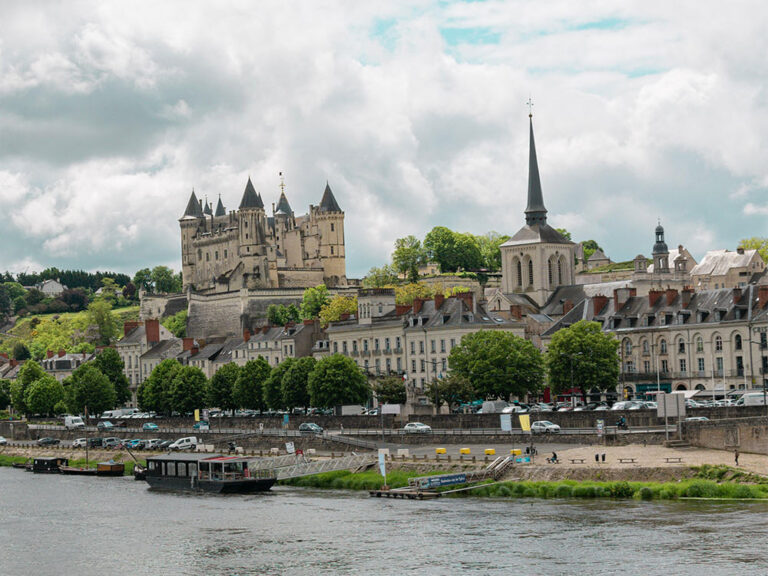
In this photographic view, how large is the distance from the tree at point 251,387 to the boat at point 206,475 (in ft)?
90.6

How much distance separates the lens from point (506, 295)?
461 ft

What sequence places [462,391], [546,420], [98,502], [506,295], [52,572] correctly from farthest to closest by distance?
[506,295]
[462,391]
[546,420]
[98,502]
[52,572]

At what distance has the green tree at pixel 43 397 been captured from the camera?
127312 mm

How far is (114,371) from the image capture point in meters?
131

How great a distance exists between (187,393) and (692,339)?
40957mm

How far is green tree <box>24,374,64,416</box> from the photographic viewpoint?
12731cm

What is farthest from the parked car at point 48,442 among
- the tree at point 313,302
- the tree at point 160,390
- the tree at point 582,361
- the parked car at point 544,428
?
the tree at point 313,302

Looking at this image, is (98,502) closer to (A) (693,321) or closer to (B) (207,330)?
(A) (693,321)

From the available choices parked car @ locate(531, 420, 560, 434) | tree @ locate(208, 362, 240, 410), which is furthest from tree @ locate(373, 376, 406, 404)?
parked car @ locate(531, 420, 560, 434)

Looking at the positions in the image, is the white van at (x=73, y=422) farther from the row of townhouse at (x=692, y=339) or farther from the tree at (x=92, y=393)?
the row of townhouse at (x=692, y=339)

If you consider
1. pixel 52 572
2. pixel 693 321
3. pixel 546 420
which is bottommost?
pixel 52 572

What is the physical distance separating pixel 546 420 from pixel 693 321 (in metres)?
23.1

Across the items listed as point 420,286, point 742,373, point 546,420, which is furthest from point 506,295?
point 546,420

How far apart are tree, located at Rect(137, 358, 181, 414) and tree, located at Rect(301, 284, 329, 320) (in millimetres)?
52538
